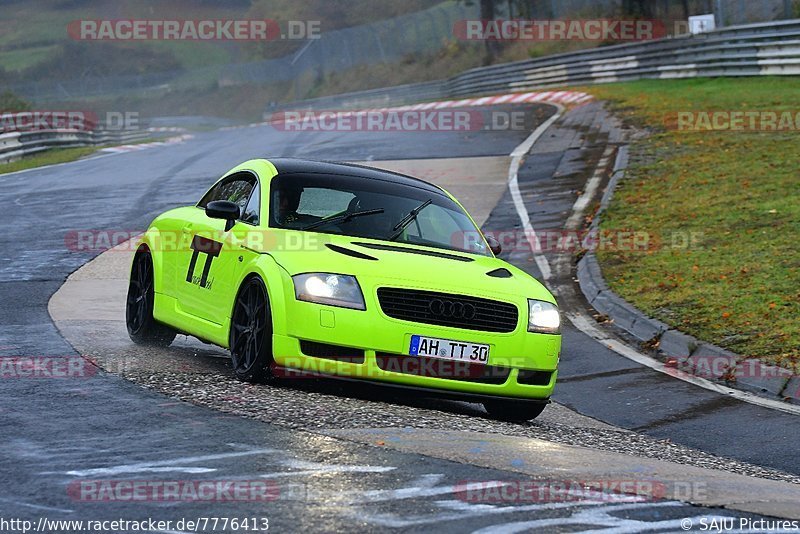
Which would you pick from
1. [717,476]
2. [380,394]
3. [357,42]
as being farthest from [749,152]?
[357,42]

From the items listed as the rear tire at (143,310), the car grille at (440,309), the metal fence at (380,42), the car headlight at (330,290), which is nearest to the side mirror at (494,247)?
the car grille at (440,309)

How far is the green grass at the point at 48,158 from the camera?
108ft

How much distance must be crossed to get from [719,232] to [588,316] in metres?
3.57

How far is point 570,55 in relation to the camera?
154ft

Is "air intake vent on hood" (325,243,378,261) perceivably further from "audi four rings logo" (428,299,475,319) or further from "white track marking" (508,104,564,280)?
"white track marking" (508,104,564,280)

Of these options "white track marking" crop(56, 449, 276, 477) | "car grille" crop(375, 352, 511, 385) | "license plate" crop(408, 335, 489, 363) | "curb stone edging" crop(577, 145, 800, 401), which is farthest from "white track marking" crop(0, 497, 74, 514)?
"curb stone edging" crop(577, 145, 800, 401)

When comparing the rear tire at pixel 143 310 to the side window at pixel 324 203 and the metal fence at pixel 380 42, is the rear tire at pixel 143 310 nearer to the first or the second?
the side window at pixel 324 203

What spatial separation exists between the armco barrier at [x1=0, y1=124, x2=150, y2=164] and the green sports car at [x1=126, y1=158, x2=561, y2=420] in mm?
26011

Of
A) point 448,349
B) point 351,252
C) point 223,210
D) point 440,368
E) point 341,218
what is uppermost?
point 223,210

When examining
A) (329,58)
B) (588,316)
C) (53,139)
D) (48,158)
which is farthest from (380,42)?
(588,316)

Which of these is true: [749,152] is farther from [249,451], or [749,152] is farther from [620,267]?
[249,451]

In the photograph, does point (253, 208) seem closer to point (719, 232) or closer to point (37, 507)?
point (37, 507)

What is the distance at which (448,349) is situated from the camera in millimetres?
8320

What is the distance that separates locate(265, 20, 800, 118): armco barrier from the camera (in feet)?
111
